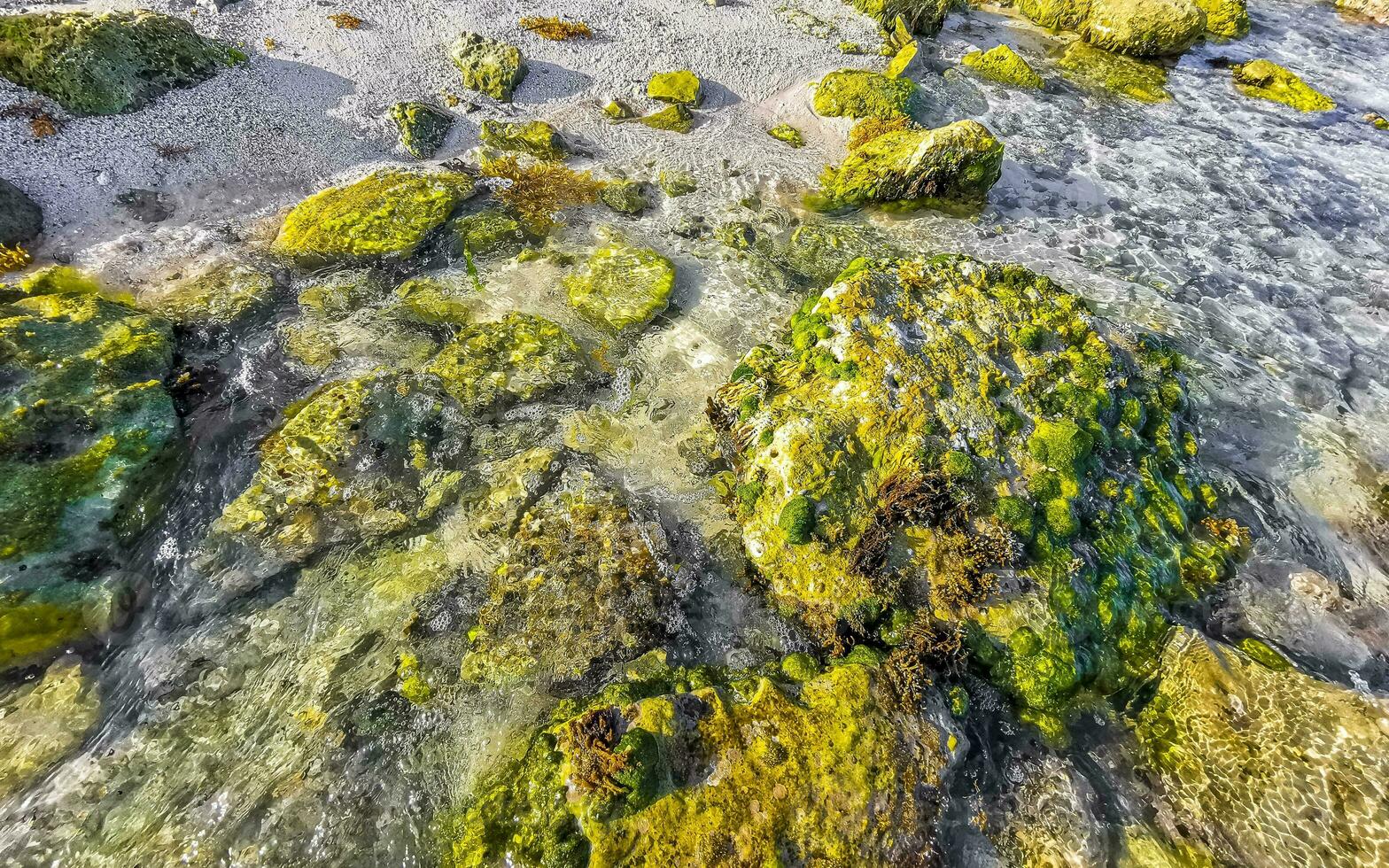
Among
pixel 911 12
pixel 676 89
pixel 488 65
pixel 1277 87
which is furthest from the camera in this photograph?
pixel 911 12

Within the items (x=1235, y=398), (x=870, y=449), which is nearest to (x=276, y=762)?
(x=870, y=449)

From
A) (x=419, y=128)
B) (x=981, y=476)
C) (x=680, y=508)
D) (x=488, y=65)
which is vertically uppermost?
(x=488, y=65)

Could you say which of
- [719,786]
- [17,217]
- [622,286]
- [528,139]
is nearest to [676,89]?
[528,139]

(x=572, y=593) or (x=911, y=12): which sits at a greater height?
(x=911, y=12)

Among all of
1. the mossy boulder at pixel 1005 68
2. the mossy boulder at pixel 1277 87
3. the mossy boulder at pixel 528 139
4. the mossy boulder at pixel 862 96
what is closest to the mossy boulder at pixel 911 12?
the mossy boulder at pixel 1005 68

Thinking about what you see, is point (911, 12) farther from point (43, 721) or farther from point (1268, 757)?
point (43, 721)

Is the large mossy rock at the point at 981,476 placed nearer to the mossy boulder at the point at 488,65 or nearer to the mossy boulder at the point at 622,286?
the mossy boulder at the point at 622,286

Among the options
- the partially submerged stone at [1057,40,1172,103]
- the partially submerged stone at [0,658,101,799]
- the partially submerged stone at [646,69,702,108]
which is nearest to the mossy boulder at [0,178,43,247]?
the partially submerged stone at [0,658,101,799]

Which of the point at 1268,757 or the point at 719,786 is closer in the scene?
the point at 719,786
